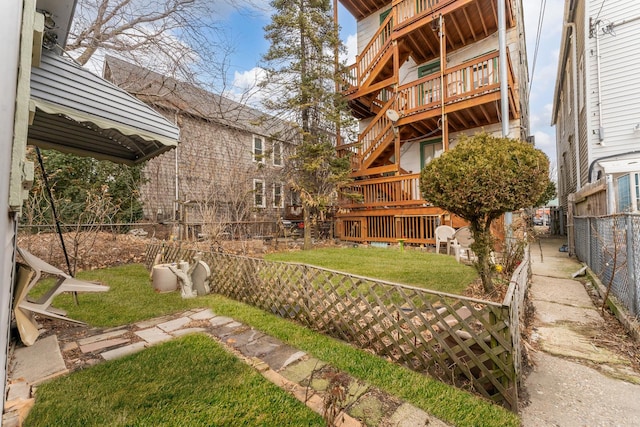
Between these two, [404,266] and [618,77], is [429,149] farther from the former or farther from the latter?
[404,266]

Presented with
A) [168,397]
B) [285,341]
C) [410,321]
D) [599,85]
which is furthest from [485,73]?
[168,397]

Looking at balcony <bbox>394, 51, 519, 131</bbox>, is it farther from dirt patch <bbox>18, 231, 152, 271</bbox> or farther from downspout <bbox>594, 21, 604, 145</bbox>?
dirt patch <bbox>18, 231, 152, 271</bbox>

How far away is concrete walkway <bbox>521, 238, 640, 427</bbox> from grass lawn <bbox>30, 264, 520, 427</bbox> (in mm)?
441

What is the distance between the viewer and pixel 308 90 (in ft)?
34.9

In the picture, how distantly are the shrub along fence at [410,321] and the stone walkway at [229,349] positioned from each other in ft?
1.87

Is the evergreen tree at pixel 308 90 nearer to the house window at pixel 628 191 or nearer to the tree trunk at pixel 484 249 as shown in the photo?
the tree trunk at pixel 484 249

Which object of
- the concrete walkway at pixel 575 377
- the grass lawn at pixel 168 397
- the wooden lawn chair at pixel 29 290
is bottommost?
the concrete walkway at pixel 575 377

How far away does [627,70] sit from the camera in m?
7.95

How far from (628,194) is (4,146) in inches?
303

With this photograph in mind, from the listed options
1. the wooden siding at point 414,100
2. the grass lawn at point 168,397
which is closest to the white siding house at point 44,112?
the grass lawn at point 168,397

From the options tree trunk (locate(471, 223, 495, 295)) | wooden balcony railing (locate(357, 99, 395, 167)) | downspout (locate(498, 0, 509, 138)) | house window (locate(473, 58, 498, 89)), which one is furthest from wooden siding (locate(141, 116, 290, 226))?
tree trunk (locate(471, 223, 495, 295))

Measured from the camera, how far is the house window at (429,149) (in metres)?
11.1

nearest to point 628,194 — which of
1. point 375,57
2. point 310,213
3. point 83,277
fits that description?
point 310,213

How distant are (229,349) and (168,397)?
858mm
